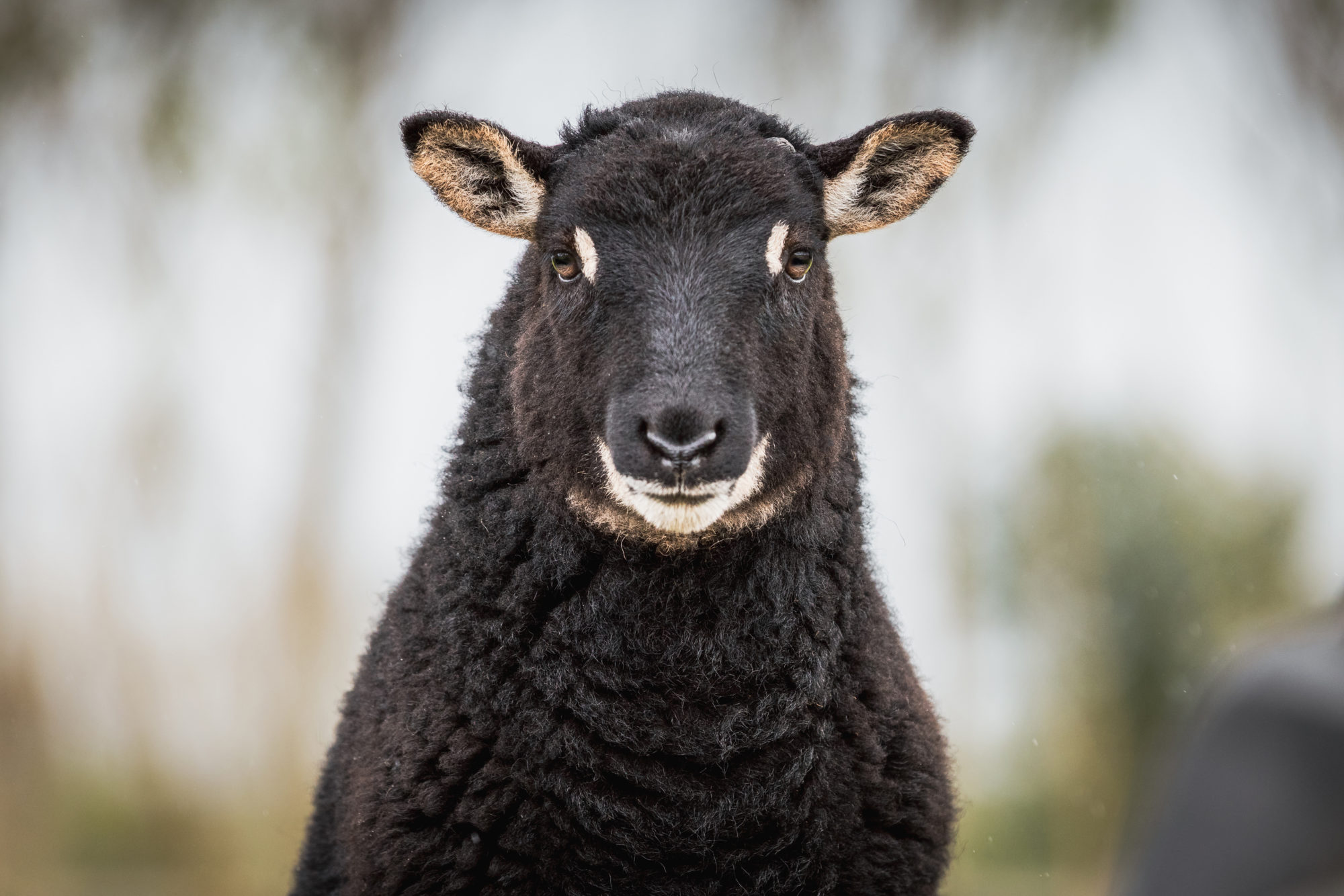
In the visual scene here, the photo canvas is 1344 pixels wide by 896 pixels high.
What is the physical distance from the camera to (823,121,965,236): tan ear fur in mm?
4574

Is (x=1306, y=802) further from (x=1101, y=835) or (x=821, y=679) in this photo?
(x=1101, y=835)

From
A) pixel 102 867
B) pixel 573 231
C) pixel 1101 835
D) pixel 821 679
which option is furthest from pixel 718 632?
pixel 102 867

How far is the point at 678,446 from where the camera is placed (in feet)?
12.4

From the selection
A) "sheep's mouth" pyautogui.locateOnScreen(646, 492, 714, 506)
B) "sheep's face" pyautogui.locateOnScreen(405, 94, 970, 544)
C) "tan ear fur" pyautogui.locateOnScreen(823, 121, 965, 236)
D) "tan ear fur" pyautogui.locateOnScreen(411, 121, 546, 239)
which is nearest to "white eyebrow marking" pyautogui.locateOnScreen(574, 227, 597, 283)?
"sheep's face" pyautogui.locateOnScreen(405, 94, 970, 544)

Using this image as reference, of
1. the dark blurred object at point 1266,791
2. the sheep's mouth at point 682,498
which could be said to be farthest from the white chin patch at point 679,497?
the dark blurred object at point 1266,791

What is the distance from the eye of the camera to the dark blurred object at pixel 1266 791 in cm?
131

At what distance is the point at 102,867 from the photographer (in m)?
10.6

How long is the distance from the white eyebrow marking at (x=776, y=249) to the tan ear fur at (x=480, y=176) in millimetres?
949

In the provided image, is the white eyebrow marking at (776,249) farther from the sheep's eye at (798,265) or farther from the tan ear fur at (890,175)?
the tan ear fur at (890,175)

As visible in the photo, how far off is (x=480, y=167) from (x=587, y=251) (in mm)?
658

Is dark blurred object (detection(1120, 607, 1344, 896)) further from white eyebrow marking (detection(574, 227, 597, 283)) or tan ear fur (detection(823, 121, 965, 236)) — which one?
tan ear fur (detection(823, 121, 965, 236))

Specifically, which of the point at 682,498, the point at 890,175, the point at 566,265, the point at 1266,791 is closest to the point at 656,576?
the point at 682,498

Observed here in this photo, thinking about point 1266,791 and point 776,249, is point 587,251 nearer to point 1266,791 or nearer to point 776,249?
point 776,249

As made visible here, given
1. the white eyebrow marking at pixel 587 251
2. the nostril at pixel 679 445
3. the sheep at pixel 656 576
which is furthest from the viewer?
the white eyebrow marking at pixel 587 251
